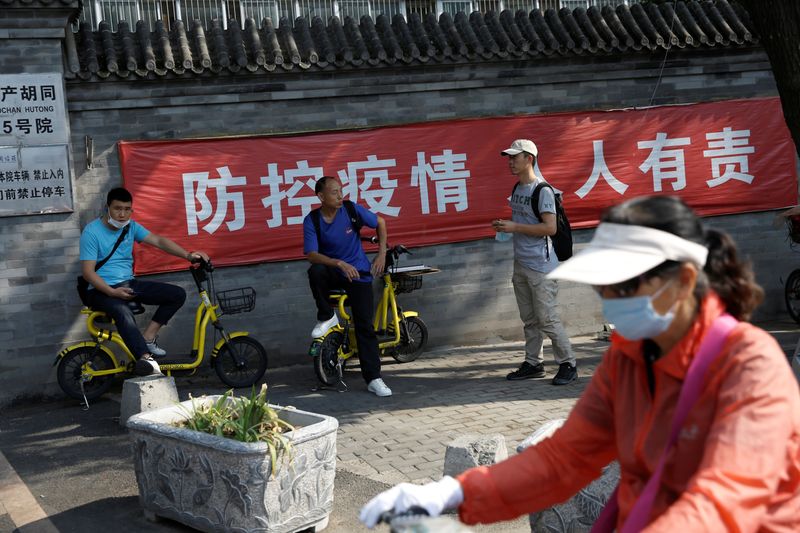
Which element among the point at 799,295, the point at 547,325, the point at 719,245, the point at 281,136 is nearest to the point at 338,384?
the point at 547,325

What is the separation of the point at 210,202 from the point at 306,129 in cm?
127

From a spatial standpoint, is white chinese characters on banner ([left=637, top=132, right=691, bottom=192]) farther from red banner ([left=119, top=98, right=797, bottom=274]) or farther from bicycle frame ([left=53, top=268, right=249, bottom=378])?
bicycle frame ([left=53, top=268, right=249, bottom=378])

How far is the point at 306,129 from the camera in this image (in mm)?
10086

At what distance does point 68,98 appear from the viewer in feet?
30.3

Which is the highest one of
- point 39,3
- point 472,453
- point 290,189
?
point 39,3

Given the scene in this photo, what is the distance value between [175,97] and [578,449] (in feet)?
25.8

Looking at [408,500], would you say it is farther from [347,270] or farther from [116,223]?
[116,223]

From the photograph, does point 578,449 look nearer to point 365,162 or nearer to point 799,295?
point 365,162

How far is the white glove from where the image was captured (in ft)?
7.95

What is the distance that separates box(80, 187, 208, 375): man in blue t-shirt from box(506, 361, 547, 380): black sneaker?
3.04m

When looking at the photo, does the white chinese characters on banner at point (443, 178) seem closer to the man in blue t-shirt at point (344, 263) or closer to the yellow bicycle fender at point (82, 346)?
the man in blue t-shirt at point (344, 263)

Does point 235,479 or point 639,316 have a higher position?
point 639,316

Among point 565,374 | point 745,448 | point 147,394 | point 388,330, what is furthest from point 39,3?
point 745,448

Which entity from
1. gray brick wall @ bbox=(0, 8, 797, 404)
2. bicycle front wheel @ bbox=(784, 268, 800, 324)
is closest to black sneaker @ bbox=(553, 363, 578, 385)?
gray brick wall @ bbox=(0, 8, 797, 404)
